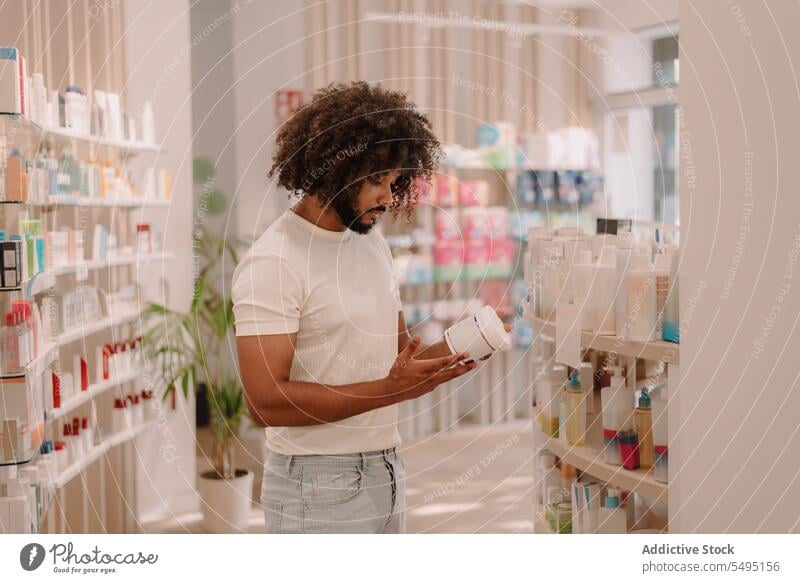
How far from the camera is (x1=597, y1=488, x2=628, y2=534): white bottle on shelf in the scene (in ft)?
6.95

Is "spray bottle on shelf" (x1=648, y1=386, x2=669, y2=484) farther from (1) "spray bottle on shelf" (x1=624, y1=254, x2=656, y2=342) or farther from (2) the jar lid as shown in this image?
(2) the jar lid

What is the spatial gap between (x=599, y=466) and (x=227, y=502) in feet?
7.01

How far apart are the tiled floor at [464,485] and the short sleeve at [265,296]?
2.13 metres

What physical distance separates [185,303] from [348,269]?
8.83 feet

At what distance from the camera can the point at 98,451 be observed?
10.9 ft

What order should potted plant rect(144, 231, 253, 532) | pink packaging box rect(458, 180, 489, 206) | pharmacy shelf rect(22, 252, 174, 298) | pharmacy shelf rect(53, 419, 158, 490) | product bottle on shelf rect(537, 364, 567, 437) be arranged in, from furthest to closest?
pink packaging box rect(458, 180, 489, 206) < potted plant rect(144, 231, 253, 532) < pharmacy shelf rect(53, 419, 158, 490) < pharmacy shelf rect(22, 252, 174, 298) < product bottle on shelf rect(537, 364, 567, 437)

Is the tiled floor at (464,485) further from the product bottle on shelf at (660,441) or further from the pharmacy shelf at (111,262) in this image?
the product bottle on shelf at (660,441)

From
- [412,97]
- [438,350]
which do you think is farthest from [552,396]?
[412,97]

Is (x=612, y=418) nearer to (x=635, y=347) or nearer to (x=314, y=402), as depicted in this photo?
(x=635, y=347)

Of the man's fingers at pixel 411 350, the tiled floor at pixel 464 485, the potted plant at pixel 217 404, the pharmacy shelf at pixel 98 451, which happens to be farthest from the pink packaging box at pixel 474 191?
the man's fingers at pixel 411 350

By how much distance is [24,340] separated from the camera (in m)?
2.27

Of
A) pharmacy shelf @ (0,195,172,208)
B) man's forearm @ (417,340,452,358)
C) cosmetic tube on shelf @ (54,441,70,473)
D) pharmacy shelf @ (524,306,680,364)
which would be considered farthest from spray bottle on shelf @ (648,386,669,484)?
cosmetic tube on shelf @ (54,441,70,473)

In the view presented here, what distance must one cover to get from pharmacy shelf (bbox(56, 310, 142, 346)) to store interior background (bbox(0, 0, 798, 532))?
0.63 feet
